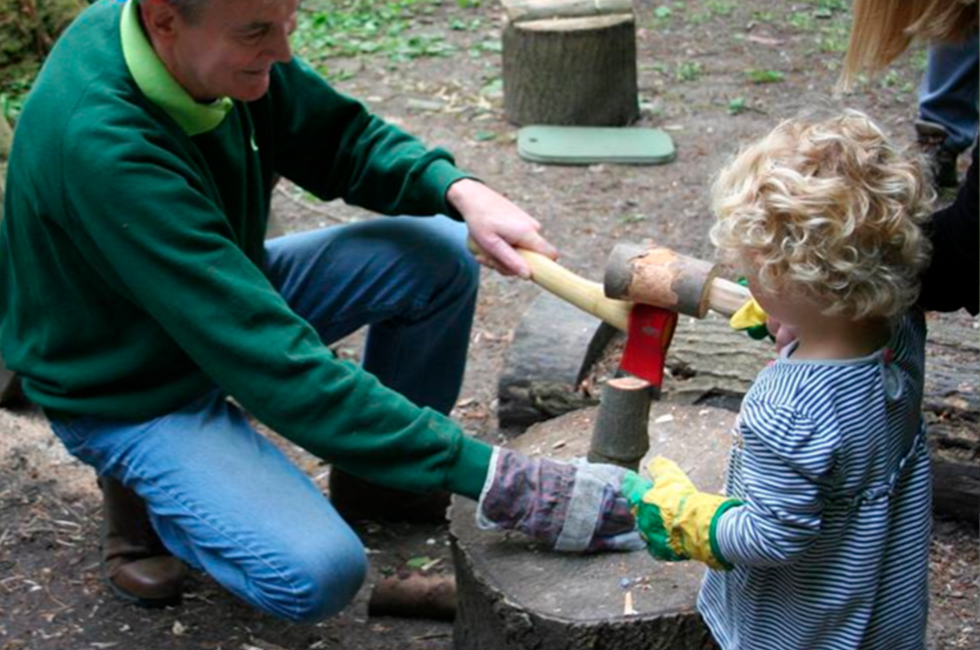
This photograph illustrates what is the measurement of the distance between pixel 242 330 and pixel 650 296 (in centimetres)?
75

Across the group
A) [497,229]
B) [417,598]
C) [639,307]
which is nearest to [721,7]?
[497,229]

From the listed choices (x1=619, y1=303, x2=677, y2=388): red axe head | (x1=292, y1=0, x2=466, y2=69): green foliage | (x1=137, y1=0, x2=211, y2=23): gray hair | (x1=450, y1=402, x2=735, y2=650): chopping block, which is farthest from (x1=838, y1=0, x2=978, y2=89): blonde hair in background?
(x1=292, y1=0, x2=466, y2=69): green foliage

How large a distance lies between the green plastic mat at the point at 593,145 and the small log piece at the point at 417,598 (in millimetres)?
2951

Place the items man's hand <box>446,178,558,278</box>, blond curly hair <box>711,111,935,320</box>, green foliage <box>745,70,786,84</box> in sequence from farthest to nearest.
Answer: green foliage <box>745,70,786,84</box> → man's hand <box>446,178,558,278</box> → blond curly hair <box>711,111,935,320</box>

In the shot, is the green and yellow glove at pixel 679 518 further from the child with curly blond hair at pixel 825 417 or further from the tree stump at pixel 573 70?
the tree stump at pixel 573 70

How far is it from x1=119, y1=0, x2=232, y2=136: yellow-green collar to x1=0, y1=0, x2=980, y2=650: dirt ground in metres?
1.18

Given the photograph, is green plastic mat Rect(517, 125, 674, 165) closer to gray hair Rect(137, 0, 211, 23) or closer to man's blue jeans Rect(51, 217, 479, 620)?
man's blue jeans Rect(51, 217, 479, 620)

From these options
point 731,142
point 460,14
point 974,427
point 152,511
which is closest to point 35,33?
point 460,14

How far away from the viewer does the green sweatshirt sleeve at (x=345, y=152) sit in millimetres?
3111

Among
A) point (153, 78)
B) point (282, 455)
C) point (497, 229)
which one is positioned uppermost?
point (153, 78)

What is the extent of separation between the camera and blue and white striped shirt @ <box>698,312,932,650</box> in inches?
81.0

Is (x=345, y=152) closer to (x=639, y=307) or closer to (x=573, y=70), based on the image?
(x=639, y=307)

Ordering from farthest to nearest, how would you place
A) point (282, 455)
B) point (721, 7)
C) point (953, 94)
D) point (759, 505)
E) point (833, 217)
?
point (721, 7)
point (953, 94)
point (282, 455)
point (759, 505)
point (833, 217)

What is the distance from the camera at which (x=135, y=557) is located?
318 cm
